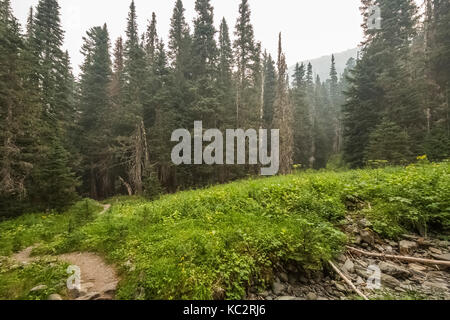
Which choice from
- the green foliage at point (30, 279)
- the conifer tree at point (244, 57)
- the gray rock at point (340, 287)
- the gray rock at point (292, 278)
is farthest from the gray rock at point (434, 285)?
the conifer tree at point (244, 57)

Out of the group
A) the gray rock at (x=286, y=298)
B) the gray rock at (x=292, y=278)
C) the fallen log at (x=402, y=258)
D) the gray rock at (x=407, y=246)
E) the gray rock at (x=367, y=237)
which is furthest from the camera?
the gray rock at (x=367, y=237)

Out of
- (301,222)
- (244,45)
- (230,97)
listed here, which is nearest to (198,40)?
(244,45)

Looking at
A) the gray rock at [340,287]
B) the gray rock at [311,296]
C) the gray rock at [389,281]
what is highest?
the gray rock at [389,281]

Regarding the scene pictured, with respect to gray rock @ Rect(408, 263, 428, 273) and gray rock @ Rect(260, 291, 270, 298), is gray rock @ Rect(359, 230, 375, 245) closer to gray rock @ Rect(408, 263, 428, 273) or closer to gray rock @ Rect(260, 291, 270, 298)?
gray rock @ Rect(408, 263, 428, 273)

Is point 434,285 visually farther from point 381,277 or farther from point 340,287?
point 340,287

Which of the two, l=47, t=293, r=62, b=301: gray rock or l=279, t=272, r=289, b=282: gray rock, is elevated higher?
l=47, t=293, r=62, b=301: gray rock

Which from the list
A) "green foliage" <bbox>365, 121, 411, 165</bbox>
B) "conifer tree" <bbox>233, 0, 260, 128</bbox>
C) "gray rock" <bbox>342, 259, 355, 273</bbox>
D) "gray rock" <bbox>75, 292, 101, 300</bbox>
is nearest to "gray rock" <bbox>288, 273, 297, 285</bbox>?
"gray rock" <bbox>342, 259, 355, 273</bbox>

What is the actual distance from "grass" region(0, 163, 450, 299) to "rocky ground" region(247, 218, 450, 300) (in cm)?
24

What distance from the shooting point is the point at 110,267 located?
4406 millimetres

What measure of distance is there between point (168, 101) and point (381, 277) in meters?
21.8

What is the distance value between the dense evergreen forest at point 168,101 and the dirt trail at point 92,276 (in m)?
8.62

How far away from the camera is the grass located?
344 cm

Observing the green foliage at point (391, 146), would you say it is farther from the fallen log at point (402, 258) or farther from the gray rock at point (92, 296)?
the gray rock at point (92, 296)

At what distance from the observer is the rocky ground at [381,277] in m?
3.28
